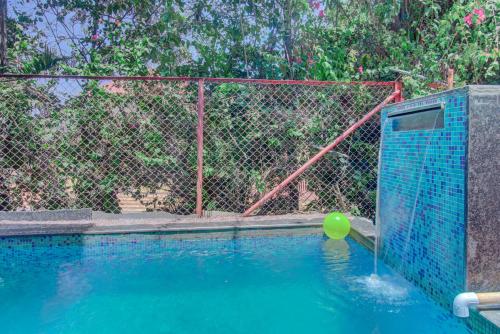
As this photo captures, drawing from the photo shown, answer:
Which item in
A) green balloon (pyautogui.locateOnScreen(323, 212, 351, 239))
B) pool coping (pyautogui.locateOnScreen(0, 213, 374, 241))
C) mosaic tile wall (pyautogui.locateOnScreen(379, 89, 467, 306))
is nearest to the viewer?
mosaic tile wall (pyautogui.locateOnScreen(379, 89, 467, 306))

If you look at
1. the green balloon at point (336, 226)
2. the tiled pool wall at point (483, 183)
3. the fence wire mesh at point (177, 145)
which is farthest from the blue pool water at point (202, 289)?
the fence wire mesh at point (177, 145)

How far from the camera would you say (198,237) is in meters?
4.51

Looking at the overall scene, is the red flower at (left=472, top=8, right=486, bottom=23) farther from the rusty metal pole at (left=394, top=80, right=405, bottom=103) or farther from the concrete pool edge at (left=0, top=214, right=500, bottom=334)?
the concrete pool edge at (left=0, top=214, right=500, bottom=334)

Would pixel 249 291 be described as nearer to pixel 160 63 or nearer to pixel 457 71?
pixel 160 63

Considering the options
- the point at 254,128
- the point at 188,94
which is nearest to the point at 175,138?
the point at 188,94

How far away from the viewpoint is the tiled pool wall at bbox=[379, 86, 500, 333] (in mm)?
2293

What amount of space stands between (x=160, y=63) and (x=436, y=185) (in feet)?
13.6

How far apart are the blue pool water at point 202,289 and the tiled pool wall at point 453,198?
0.86 ft

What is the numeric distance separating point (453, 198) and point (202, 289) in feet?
6.17

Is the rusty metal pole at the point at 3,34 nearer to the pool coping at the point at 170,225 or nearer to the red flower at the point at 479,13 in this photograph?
the pool coping at the point at 170,225

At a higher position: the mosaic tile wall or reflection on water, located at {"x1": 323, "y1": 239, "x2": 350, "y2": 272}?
the mosaic tile wall

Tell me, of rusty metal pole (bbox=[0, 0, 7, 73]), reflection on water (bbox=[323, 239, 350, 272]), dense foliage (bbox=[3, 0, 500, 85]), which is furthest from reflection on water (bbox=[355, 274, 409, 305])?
A: rusty metal pole (bbox=[0, 0, 7, 73])

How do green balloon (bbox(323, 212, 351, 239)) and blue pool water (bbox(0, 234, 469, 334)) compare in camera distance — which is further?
green balloon (bbox(323, 212, 351, 239))

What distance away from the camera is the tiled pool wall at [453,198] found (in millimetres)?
2293
